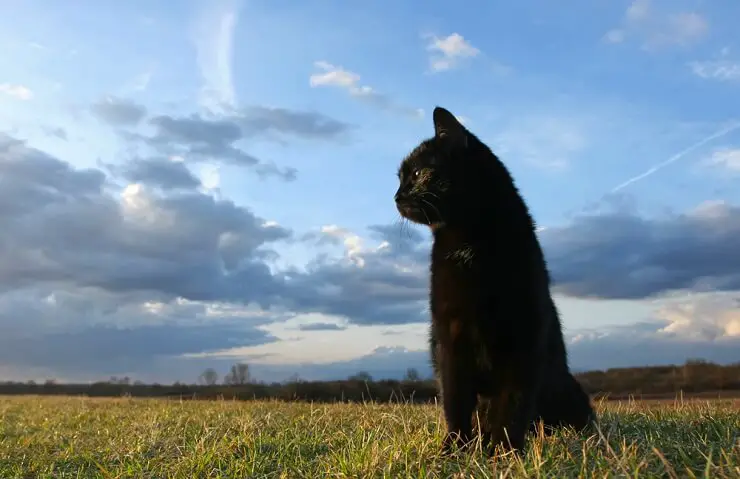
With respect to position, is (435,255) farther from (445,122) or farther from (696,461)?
(696,461)

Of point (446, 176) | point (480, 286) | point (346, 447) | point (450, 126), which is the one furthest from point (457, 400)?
point (450, 126)

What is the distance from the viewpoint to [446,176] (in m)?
4.77

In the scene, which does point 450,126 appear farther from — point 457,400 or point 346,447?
point 346,447

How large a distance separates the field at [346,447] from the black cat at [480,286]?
390mm

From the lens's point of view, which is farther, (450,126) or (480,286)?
(450,126)

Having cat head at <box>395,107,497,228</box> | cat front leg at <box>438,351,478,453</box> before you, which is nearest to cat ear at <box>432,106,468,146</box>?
cat head at <box>395,107,497,228</box>

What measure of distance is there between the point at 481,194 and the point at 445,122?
2.17ft

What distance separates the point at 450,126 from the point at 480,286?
131 centimetres

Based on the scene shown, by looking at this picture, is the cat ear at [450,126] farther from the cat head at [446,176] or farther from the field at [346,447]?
the field at [346,447]

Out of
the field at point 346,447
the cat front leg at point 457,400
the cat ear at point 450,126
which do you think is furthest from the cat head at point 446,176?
the field at point 346,447

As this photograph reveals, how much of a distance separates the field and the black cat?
0.39 m

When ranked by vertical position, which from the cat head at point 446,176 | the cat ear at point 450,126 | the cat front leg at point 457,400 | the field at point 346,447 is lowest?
the field at point 346,447

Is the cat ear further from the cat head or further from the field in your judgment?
the field

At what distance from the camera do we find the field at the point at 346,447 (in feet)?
12.9
